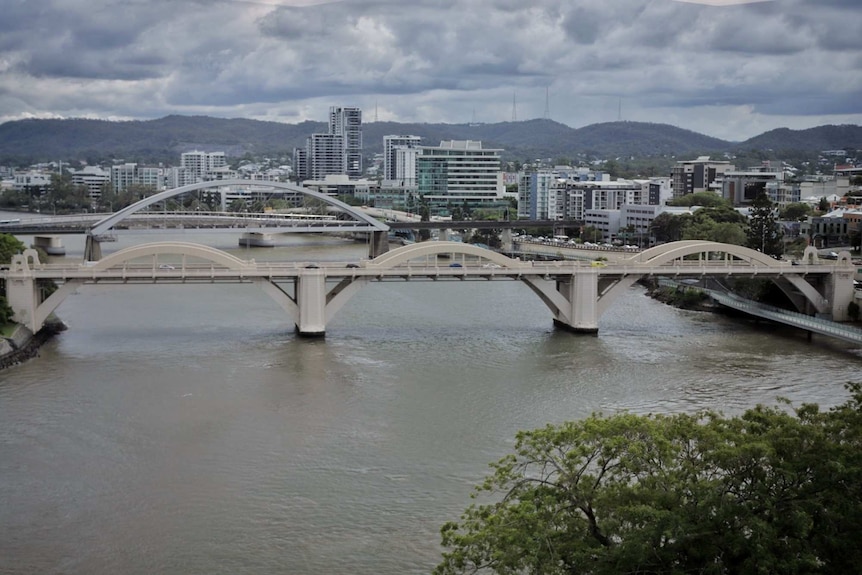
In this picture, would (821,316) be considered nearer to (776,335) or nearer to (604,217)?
(776,335)

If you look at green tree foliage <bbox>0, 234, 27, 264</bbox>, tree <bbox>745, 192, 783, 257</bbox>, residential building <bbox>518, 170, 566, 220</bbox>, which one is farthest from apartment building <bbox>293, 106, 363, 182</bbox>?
green tree foliage <bbox>0, 234, 27, 264</bbox>

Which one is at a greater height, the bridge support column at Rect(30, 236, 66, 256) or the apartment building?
the apartment building

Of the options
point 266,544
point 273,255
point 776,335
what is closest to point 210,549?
point 266,544

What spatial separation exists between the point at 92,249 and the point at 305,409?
28325 millimetres

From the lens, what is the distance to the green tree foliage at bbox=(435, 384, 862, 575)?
8.52 m

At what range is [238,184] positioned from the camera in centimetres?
4516

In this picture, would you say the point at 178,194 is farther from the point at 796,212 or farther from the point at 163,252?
the point at 796,212

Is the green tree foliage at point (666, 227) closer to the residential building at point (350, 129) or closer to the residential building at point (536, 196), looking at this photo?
the residential building at point (536, 196)

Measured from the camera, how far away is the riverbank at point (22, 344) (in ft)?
68.9

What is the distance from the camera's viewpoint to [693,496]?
9078mm

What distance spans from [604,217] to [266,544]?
4548cm

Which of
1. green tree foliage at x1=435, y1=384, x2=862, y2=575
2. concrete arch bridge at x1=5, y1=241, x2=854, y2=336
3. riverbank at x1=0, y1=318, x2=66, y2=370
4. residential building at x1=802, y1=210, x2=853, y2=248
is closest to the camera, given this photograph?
green tree foliage at x1=435, y1=384, x2=862, y2=575

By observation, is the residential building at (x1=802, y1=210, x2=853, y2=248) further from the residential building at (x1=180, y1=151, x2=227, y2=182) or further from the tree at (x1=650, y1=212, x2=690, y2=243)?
the residential building at (x1=180, y1=151, x2=227, y2=182)

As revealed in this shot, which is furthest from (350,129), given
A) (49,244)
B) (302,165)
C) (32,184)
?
(49,244)
